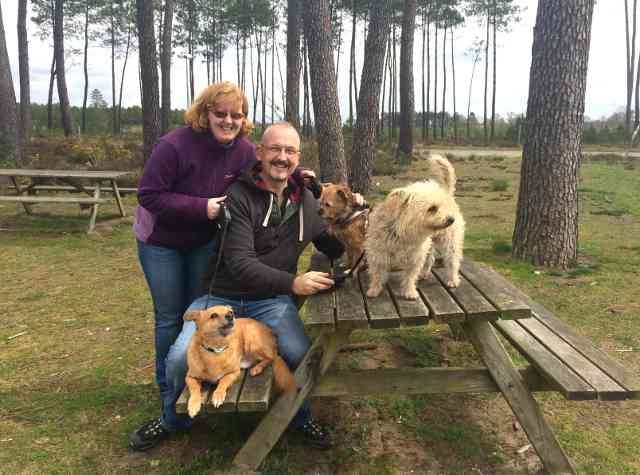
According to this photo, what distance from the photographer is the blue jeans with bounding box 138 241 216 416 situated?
339 centimetres

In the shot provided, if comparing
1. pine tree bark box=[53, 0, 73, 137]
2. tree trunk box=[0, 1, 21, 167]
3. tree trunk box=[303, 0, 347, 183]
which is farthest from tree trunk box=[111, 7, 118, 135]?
tree trunk box=[303, 0, 347, 183]

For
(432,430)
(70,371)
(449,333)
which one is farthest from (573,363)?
(70,371)

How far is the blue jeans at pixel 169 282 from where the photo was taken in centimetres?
339

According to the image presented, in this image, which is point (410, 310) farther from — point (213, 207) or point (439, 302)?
point (213, 207)

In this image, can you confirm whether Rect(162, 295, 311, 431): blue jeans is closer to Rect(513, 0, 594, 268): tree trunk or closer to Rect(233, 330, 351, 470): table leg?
Rect(233, 330, 351, 470): table leg

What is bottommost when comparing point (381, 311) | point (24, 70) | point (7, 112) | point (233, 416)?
point (233, 416)

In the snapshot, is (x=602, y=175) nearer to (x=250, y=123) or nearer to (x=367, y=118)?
(x=367, y=118)

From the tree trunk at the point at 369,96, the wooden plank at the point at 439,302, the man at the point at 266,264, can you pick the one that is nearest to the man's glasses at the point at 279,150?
the man at the point at 266,264

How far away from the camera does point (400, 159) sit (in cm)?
1969

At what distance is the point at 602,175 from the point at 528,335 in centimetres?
1726

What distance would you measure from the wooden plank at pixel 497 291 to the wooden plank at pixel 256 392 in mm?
1366

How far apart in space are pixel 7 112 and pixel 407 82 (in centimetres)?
1362

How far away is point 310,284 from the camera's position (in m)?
2.90

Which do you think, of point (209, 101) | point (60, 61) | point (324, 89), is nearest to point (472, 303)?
point (209, 101)
